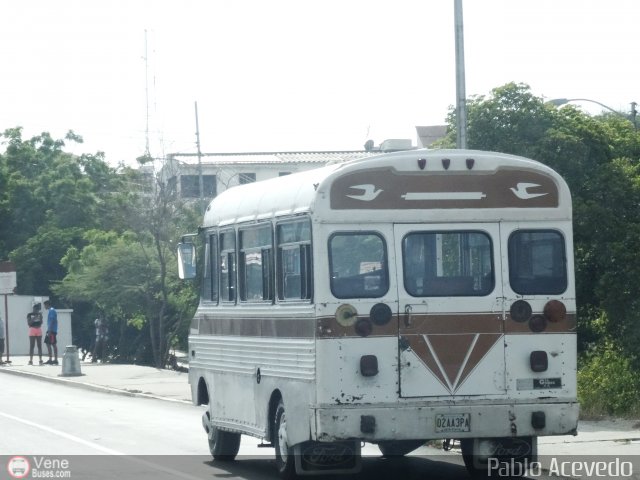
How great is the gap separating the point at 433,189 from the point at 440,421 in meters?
2.07

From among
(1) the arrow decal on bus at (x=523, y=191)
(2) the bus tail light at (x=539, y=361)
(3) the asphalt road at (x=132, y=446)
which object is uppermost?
(1) the arrow decal on bus at (x=523, y=191)

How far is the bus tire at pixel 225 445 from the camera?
15125 millimetres

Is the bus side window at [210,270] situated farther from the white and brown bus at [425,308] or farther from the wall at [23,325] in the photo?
the wall at [23,325]

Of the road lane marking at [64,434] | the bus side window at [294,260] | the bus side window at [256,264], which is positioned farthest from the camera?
the road lane marking at [64,434]

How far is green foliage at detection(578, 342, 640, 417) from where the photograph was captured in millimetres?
18594

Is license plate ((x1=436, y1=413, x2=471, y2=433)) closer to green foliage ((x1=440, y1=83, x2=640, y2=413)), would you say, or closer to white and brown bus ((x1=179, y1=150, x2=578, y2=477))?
white and brown bus ((x1=179, y1=150, x2=578, y2=477))

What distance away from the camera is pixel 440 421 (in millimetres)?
11703

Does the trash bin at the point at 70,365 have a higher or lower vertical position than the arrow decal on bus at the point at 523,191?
lower

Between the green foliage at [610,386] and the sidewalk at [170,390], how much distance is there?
3.08 feet

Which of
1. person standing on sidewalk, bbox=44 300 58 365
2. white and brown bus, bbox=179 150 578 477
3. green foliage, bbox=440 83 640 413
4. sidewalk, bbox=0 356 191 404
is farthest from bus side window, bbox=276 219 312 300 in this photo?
person standing on sidewalk, bbox=44 300 58 365

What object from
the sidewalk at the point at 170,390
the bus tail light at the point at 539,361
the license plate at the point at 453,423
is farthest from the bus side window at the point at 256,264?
the sidewalk at the point at 170,390

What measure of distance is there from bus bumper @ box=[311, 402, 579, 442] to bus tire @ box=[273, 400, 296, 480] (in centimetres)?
91

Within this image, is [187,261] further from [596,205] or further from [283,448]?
[596,205]

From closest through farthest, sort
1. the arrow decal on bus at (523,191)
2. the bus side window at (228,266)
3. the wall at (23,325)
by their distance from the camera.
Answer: the arrow decal on bus at (523,191)
the bus side window at (228,266)
the wall at (23,325)
